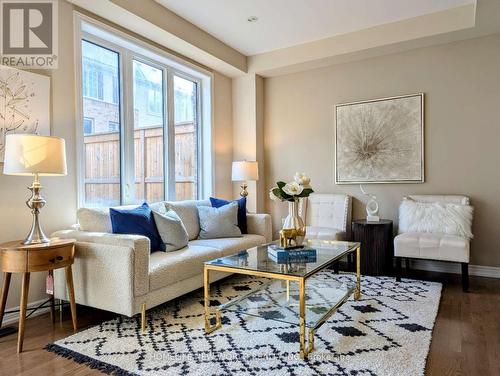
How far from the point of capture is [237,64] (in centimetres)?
478

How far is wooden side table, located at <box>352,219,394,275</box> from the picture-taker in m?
3.80

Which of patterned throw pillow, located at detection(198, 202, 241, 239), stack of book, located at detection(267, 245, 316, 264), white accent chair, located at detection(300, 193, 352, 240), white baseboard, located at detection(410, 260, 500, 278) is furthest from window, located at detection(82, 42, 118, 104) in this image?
white baseboard, located at detection(410, 260, 500, 278)

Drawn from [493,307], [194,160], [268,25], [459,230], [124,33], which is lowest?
[493,307]

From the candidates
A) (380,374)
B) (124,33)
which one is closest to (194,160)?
(124,33)

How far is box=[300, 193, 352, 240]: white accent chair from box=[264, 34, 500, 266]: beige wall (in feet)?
0.68

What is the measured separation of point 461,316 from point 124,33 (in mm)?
4015

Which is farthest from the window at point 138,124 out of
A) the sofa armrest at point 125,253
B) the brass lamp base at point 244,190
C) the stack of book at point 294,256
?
the stack of book at point 294,256

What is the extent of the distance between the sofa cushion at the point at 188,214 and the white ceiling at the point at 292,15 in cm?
206

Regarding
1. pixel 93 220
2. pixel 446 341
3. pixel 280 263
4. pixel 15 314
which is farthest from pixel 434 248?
pixel 15 314

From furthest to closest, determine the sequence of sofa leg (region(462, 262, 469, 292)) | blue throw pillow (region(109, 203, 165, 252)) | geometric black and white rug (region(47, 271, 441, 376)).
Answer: sofa leg (region(462, 262, 469, 292)) < blue throw pillow (region(109, 203, 165, 252)) < geometric black and white rug (region(47, 271, 441, 376))

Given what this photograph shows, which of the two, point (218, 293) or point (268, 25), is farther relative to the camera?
point (268, 25)

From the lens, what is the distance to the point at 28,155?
2.24 metres

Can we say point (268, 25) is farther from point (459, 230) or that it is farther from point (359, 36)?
point (459, 230)

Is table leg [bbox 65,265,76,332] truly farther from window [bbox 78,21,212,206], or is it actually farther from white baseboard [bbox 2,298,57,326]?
window [bbox 78,21,212,206]
